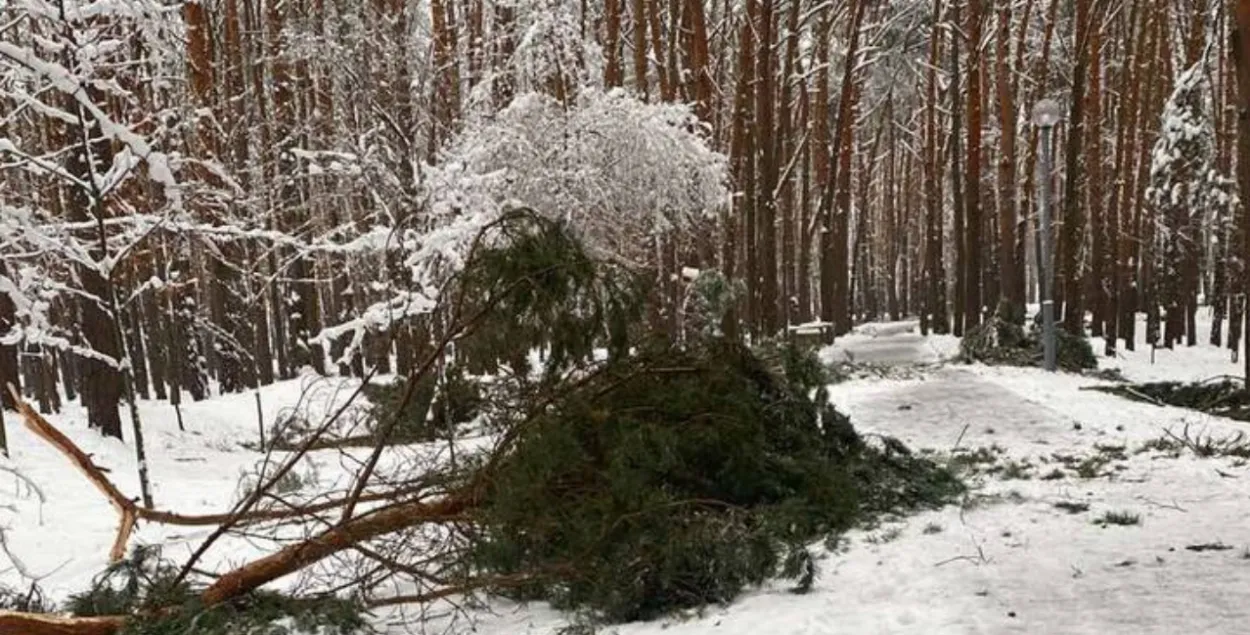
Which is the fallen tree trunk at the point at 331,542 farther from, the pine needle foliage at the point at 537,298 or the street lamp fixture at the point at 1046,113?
the street lamp fixture at the point at 1046,113

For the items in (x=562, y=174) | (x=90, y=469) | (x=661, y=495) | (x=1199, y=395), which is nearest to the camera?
(x=661, y=495)

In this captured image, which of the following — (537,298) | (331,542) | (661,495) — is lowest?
(331,542)

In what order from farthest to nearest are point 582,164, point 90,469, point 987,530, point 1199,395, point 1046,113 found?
point 1046,113 < point 582,164 < point 1199,395 < point 987,530 < point 90,469

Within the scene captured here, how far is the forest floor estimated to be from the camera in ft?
13.0

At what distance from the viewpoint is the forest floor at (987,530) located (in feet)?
13.0

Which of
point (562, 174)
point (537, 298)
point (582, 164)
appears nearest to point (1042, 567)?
point (537, 298)

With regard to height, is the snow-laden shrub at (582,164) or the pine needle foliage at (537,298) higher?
the snow-laden shrub at (582,164)

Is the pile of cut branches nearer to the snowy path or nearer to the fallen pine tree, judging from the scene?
the snowy path

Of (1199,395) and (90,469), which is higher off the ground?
(90,469)

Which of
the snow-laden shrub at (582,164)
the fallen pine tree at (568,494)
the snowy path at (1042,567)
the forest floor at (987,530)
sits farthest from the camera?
the snow-laden shrub at (582,164)

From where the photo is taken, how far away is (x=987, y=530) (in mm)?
5203

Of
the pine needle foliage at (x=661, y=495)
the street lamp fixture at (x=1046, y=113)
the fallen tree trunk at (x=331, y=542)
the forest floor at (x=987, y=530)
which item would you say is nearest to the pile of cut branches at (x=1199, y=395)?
the forest floor at (x=987, y=530)

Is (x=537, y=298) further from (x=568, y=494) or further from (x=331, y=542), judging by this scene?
(x=331, y=542)

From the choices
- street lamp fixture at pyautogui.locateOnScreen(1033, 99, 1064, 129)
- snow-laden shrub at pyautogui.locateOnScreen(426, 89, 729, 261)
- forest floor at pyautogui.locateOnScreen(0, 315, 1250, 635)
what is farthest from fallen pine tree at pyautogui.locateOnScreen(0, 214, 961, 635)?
street lamp fixture at pyautogui.locateOnScreen(1033, 99, 1064, 129)
